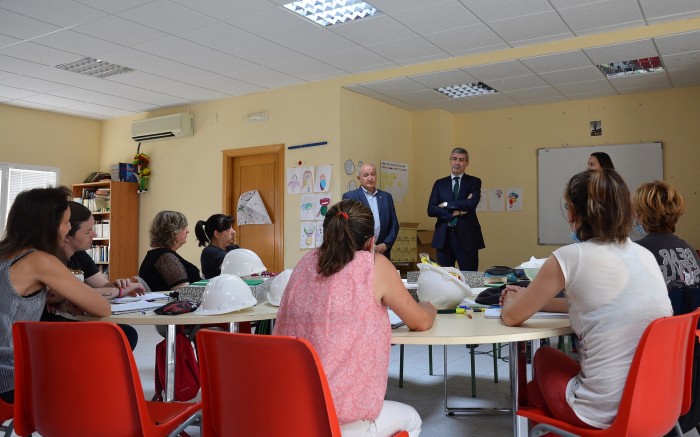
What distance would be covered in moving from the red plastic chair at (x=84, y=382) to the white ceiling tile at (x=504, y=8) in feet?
11.6

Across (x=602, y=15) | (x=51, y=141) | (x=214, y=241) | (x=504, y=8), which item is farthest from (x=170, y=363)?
(x=51, y=141)

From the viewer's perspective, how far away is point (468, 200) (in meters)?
5.24

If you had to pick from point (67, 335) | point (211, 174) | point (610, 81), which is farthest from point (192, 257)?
point (67, 335)

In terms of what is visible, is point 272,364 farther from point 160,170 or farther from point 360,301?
point 160,170

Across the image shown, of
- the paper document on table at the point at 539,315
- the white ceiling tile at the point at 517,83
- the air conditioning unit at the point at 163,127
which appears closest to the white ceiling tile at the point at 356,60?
the white ceiling tile at the point at 517,83

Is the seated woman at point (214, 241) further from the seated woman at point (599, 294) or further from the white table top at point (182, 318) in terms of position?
the seated woman at point (599, 294)

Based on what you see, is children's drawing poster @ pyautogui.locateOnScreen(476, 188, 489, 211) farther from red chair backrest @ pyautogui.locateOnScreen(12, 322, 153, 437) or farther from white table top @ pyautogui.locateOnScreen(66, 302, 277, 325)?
red chair backrest @ pyautogui.locateOnScreen(12, 322, 153, 437)

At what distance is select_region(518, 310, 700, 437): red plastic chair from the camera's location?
141 centimetres

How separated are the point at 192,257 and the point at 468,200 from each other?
12.4 feet

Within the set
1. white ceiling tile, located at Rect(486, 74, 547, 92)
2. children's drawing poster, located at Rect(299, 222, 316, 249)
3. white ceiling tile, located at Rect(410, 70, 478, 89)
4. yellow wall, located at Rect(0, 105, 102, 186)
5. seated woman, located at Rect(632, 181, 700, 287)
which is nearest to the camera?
seated woman, located at Rect(632, 181, 700, 287)

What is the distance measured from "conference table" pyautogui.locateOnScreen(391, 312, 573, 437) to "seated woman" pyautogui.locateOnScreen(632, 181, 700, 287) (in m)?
0.71

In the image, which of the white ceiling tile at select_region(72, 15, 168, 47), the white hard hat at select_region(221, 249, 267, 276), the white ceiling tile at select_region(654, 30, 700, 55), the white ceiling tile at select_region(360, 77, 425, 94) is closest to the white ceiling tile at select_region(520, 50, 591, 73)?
the white ceiling tile at select_region(654, 30, 700, 55)

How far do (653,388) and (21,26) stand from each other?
505 cm

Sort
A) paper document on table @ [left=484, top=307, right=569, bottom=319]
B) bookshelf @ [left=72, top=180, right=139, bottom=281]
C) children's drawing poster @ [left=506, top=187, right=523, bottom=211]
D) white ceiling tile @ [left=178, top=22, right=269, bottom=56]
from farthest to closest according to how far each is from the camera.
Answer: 1. bookshelf @ [left=72, top=180, right=139, bottom=281]
2. children's drawing poster @ [left=506, top=187, right=523, bottom=211]
3. white ceiling tile @ [left=178, top=22, right=269, bottom=56]
4. paper document on table @ [left=484, top=307, right=569, bottom=319]
